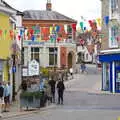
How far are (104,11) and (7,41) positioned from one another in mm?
21136

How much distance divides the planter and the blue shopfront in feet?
69.6

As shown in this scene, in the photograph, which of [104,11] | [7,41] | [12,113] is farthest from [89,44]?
[12,113]

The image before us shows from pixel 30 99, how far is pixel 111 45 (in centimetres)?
2367

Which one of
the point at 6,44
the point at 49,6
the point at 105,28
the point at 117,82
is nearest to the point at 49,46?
the point at 49,6

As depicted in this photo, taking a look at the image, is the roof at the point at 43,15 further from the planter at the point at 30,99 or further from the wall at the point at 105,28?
the planter at the point at 30,99

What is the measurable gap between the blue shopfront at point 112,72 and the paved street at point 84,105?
1309 mm

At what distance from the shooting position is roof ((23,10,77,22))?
2982 inches

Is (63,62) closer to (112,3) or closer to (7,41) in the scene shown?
(112,3)

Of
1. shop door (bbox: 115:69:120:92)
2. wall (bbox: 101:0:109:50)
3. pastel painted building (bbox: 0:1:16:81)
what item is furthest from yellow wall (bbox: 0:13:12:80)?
wall (bbox: 101:0:109:50)

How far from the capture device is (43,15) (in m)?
77.4

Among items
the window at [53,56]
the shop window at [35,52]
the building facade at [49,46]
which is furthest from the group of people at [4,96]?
the window at [53,56]

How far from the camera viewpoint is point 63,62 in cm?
7512

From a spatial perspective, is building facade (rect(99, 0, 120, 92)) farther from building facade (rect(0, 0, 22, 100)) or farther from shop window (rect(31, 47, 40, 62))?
shop window (rect(31, 47, 40, 62))

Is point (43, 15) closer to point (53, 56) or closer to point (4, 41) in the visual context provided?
point (53, 56)
